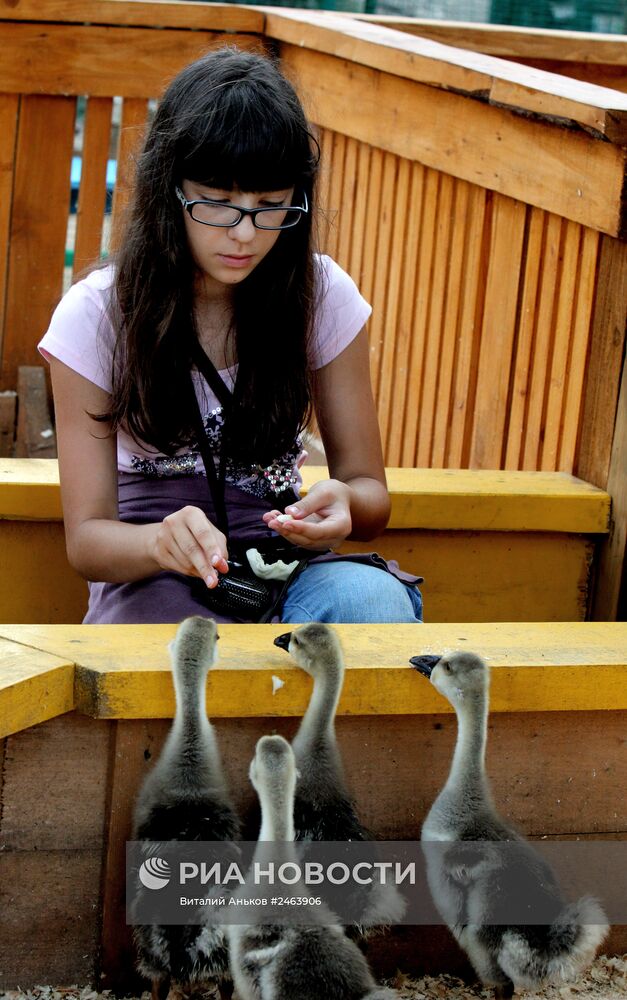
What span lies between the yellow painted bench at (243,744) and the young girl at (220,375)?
0.93 ft

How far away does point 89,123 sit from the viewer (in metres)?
5.97

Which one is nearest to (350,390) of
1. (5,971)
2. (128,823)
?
(128,823)

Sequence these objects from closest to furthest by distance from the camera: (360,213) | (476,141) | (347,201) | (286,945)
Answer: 1. (286,945)
2. (476,141)
3. (360,213)
4. (347,201)

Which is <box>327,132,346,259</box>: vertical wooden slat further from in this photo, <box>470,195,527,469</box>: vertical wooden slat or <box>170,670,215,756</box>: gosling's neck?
<box>170,670,215,756</box>: gosling's neck

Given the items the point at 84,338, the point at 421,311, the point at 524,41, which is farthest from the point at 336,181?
the point at 84,338

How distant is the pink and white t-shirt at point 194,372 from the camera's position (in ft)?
9.12

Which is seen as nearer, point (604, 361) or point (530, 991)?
point (530, 991)

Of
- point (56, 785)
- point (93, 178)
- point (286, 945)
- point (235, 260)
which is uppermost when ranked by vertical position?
point (93, 178)

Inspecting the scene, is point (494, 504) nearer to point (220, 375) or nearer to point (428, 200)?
point (220, 375)

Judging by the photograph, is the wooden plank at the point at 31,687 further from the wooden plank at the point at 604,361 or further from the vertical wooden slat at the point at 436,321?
the vertical wooden slat at the point at 436,321

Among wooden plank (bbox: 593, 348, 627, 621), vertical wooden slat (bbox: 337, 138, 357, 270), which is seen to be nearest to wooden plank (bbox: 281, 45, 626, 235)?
vertical wooden slat (bbox: 337, 138, 357, 270)

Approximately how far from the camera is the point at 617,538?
3490 millimetres

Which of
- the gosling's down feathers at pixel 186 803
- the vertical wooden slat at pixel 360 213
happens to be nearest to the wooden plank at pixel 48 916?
the gosling's down feathers at pixel 186 803

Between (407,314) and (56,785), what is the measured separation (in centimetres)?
283
